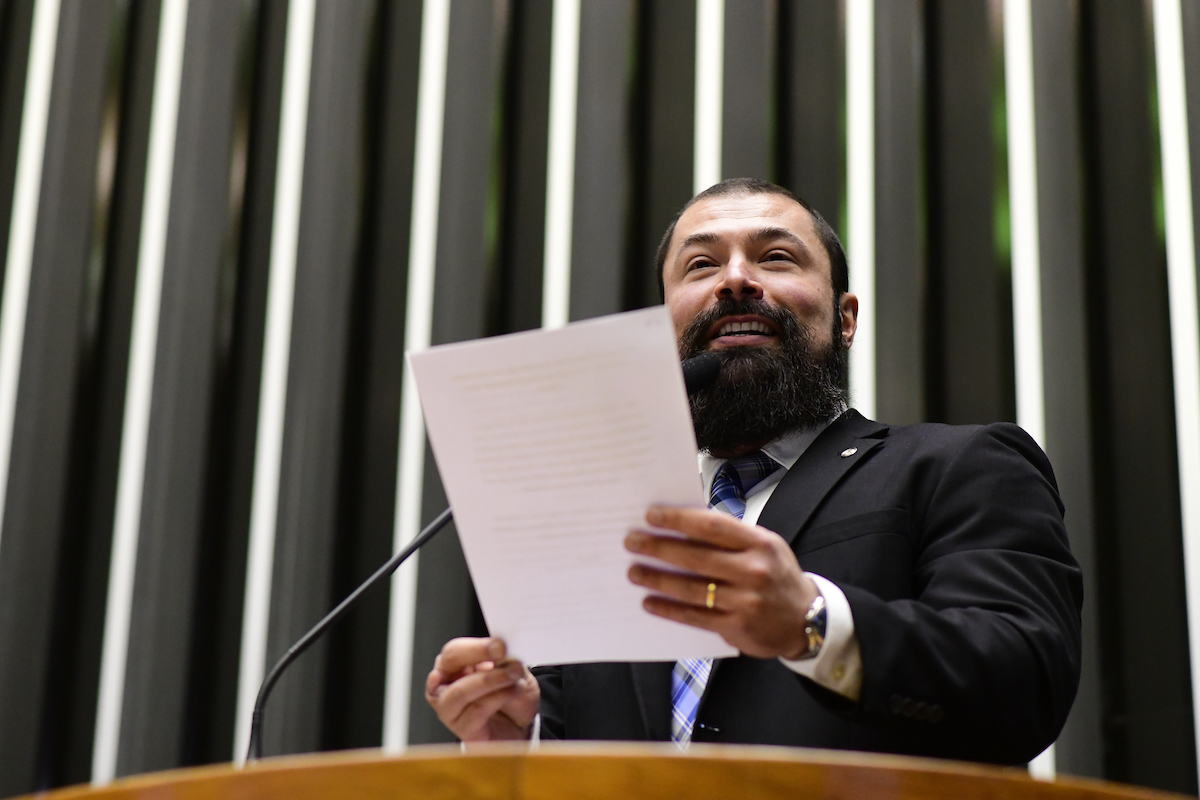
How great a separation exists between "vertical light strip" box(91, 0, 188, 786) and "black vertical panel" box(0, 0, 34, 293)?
310 millimetres

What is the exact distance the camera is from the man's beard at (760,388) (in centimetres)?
179

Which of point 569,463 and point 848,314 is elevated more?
point 848,314

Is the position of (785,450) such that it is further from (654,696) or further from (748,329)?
(654,696)

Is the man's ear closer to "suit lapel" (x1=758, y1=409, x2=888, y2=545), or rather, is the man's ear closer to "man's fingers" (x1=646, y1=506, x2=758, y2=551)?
"suit lapel" (x1=758, y1=409, x2=888, y2=545)

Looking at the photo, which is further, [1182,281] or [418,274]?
[418,274]

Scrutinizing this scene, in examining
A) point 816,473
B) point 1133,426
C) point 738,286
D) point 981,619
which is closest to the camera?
point 981,619

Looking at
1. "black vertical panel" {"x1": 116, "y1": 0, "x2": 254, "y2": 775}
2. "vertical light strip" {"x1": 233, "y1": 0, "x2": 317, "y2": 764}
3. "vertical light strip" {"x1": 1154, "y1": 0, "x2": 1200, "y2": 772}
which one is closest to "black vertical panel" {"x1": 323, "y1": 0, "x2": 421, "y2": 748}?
"vertical light strip" {"x1": 233, "y1": 0, "x2": 317, "y2": 764}

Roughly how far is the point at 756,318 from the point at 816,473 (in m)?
0.37

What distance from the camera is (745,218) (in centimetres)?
196

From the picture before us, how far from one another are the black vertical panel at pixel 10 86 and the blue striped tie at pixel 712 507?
5.74 feet

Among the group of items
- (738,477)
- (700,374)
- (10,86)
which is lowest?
(738,477)

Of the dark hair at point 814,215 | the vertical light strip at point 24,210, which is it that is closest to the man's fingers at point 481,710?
the dark hair at point 814,215

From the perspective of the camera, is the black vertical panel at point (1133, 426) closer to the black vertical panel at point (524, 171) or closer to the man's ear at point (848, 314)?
the man's ear at point (848, 314)

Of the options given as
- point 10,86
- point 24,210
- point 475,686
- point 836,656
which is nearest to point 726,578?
point 836,656
